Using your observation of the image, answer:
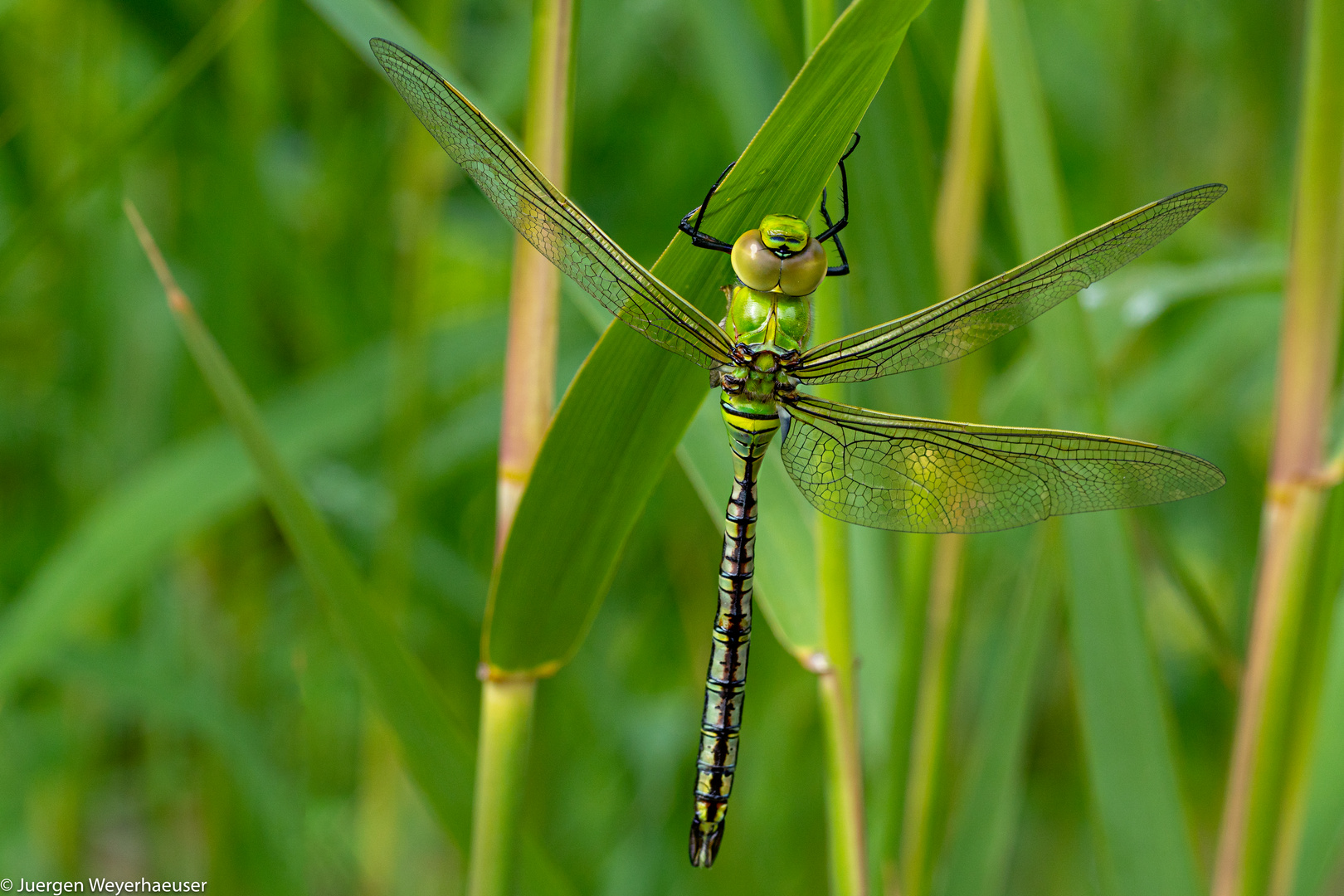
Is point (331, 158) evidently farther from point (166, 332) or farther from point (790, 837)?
point (790, 837)

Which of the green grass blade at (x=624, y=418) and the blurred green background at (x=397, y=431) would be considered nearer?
the green grass blade at (x=624, y=418)

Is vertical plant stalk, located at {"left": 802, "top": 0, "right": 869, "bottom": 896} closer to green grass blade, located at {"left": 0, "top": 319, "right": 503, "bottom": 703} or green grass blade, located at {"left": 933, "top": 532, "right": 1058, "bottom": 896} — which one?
green grass blade, located at {"left": 933, "top": 532, "right": 1058, "bottom": 896}

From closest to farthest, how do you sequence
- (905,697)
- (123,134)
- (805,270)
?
(805,270) → (905,697) → (123,134)

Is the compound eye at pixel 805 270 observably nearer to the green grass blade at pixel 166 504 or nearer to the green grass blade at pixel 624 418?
the green grass blade at pixel 624 418

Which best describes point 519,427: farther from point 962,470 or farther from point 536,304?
point 962,470

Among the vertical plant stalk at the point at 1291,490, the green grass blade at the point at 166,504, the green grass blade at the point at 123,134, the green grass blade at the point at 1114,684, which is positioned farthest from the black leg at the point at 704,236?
the green grass blade at the point at 166,504

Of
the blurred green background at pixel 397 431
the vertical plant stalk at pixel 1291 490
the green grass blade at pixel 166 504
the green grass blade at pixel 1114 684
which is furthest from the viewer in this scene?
the blurred green background at pixel 397 431

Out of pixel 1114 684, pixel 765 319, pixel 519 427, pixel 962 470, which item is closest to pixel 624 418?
pixel 519 427
